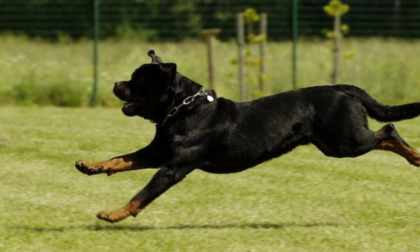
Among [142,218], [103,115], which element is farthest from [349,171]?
[103,115]

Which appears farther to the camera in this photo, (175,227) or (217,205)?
(217,205)

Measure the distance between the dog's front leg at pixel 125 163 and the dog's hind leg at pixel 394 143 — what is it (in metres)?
1.74

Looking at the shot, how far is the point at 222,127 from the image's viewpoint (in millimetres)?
6402

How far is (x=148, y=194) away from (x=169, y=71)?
0.86 metres

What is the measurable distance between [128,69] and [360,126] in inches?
404

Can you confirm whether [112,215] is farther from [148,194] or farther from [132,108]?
[132,108]

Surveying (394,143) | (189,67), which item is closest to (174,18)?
(189,67)

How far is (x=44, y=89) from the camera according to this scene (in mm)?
15398

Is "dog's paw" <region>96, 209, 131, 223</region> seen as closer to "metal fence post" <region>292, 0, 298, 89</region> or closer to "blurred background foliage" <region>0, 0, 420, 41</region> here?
"metal fence post" <region>292, 0, 298, 89</region>

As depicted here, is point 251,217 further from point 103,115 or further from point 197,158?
point 103,115

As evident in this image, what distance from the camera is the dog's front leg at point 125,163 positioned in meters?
6.15

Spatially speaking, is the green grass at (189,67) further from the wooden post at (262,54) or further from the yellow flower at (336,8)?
the yellow flower at (336,8)

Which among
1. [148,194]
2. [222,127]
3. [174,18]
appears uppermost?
[174,18]

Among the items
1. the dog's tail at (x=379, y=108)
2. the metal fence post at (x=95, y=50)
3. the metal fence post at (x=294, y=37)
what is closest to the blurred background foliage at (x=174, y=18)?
the metal fence post at (x=95, y=50)
